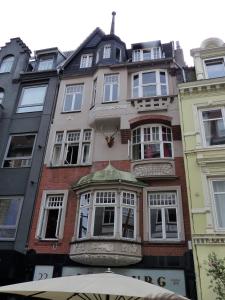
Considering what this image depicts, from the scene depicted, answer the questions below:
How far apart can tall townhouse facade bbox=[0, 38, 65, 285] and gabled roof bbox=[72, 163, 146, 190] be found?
2896 millimetres

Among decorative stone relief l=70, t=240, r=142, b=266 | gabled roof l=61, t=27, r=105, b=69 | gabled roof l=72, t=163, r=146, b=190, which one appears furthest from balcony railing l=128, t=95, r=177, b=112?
decorative stone relief l=70, t=240, r=142, b=266

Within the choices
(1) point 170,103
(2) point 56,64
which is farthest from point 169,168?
(2) point 56,64

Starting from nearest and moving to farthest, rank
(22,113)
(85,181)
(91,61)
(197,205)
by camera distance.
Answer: (197,205), (85,181), (22,113), (91,61)

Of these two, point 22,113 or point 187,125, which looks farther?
point 22,113

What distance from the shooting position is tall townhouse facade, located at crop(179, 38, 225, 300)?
11.3 m

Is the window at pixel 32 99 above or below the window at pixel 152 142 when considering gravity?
above

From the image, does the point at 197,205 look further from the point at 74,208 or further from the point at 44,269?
the point at 44,269

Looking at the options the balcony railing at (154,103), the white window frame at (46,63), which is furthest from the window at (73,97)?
the balcony railing at (154,103)

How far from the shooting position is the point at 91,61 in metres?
20.2

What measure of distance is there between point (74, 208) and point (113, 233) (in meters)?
2.50

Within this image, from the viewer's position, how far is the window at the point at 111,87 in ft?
57.2

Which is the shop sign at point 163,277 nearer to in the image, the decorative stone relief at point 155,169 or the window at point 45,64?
the decorative stone relief at point 155,169

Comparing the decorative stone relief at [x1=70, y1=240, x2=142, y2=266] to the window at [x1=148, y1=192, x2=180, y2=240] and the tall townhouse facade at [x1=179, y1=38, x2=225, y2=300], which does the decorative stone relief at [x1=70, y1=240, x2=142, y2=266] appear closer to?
the window at [x1=148, y1=192, x2=180, y2=240]

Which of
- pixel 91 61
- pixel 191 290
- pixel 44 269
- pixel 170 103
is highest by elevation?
pixel 91 61
